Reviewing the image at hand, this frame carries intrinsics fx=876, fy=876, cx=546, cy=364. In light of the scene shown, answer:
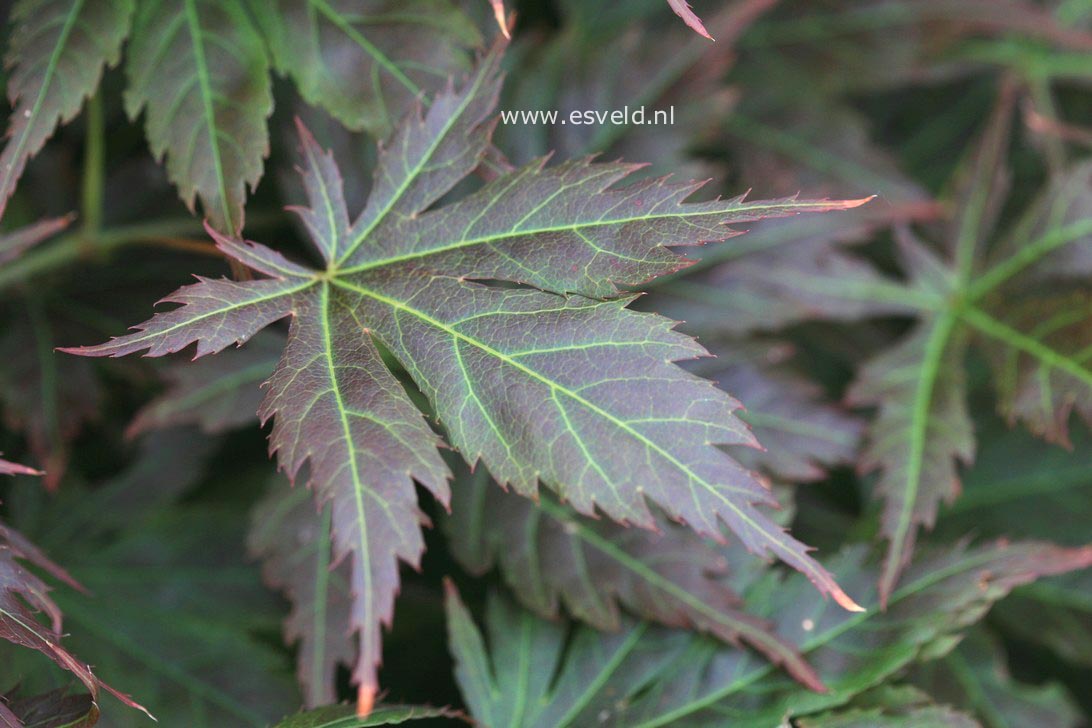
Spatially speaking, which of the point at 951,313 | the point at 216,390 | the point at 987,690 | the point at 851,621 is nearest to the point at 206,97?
the point at 216,390

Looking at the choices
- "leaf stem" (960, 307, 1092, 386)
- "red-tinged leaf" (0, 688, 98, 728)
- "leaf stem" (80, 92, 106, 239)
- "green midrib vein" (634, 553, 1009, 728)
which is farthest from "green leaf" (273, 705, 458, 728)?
"leaf stem" (960, 307, 1092, 386)

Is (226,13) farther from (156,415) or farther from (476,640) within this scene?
(476,640)

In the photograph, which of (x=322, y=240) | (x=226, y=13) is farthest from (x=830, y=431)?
(x=226, y=13)

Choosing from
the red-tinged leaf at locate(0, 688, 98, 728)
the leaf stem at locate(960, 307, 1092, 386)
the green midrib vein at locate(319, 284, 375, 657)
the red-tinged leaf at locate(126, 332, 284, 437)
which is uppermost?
the green midrib vein at locate(319, 284, 375, 657)

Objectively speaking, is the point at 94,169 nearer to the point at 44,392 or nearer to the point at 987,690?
the point at 44,392

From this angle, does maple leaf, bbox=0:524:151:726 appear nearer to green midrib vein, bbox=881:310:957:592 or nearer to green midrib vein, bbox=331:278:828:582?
green midrib vein, bbox=331:278:828:582

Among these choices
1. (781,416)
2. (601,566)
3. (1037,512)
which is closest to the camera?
(601,566)
